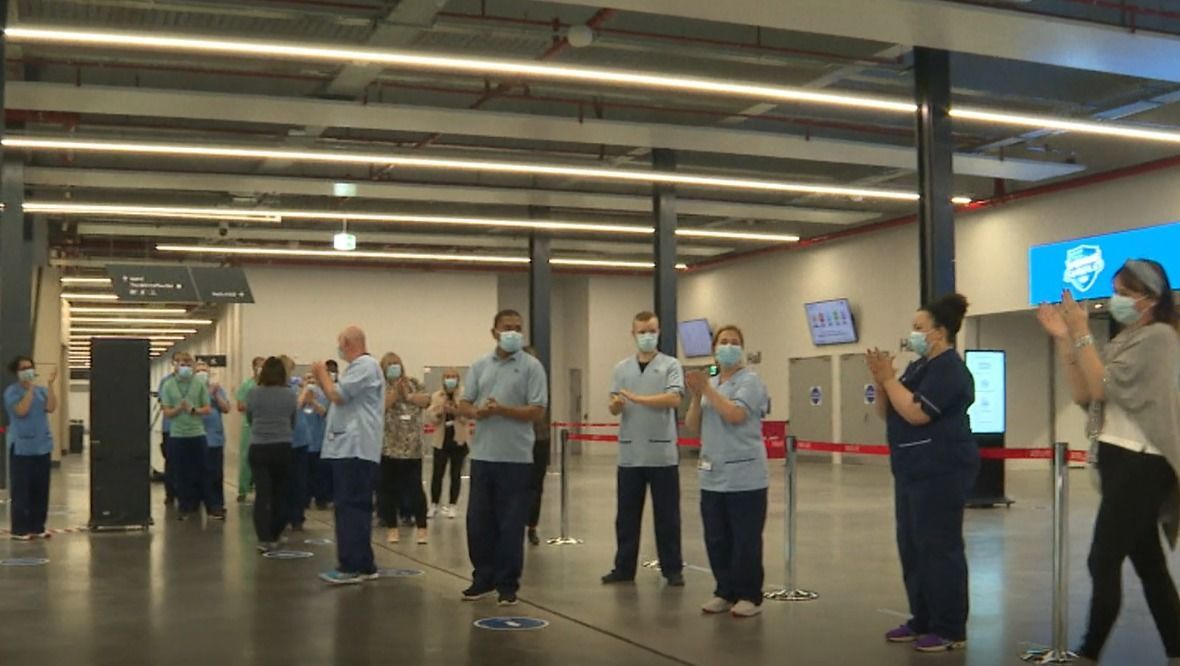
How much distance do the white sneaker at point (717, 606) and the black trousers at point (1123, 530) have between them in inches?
92.2

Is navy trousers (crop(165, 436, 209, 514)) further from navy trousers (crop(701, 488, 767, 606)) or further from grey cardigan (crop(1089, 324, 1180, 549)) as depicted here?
grey cardigan (crop(1089, 324, 1180, 549))

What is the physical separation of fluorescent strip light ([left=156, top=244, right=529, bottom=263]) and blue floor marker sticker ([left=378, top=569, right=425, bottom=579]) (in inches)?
656

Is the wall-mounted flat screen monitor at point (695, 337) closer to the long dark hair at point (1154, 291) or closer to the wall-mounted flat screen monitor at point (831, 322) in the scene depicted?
the wall-mounted flat screen monitor at point (831, 322)

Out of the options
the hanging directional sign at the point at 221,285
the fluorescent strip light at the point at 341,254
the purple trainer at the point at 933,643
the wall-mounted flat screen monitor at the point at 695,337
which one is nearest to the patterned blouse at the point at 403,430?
the purple trainer at the point at 933,643

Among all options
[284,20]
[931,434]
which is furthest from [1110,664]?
[284,20]

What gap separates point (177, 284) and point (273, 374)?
33.4 feet

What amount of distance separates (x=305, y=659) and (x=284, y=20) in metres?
7.01

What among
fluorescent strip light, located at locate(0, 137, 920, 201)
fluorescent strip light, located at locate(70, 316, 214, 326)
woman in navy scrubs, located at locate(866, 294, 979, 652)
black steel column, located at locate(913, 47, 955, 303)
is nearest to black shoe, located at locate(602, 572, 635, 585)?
woman in navy scrubs, located at locate(866, 294, 979, 652)

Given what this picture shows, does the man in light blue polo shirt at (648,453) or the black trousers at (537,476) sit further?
the black trousers at (537,476)

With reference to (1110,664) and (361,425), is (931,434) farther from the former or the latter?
(361,425)

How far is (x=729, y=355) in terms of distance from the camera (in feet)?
24.2

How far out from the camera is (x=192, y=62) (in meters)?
12.9

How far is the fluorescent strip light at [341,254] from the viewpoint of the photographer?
984 inches

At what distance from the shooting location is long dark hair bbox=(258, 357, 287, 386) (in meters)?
11.0
